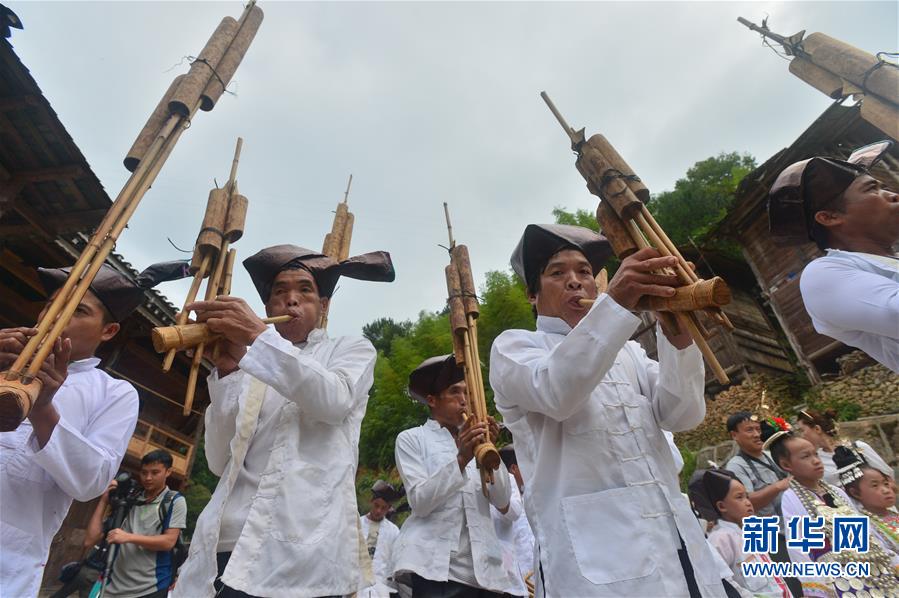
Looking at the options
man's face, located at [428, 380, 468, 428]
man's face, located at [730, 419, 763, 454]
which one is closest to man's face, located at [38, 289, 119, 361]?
man's face, located at [428, 380, 468, 428]

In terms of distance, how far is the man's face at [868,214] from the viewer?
7.07ft

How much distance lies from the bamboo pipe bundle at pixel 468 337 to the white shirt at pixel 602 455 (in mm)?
825

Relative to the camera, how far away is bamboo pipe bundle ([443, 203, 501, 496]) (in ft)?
9.66

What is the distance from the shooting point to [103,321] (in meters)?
2.46

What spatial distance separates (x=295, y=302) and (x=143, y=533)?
10.7ft

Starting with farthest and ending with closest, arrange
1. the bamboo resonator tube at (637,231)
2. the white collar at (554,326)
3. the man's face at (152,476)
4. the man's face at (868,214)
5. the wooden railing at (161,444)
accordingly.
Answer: the wooden railing at (161,444) → the man's face at (152,476) → the white collar at (554,326) → the man's face at (868,214) → the bamboo resonator tube at (637,231)

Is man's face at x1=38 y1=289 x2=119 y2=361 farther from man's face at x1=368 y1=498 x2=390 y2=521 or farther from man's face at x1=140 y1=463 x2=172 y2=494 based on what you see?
man's face at x1=368 y1=498 x2=390 y2=521

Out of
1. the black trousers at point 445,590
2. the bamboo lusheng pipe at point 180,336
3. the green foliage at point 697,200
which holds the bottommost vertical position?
the black trousers at point 445,590

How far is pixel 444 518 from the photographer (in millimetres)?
3256

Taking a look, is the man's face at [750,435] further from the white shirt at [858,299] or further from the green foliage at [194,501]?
the green foliage at [194,501]

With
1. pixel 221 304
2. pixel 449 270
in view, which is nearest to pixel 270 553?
pixel 221 304

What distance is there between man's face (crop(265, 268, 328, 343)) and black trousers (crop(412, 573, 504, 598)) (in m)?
1.71

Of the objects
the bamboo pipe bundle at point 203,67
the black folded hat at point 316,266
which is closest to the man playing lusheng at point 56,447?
the black folded hat at point 316,266

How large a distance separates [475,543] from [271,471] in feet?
5.52
